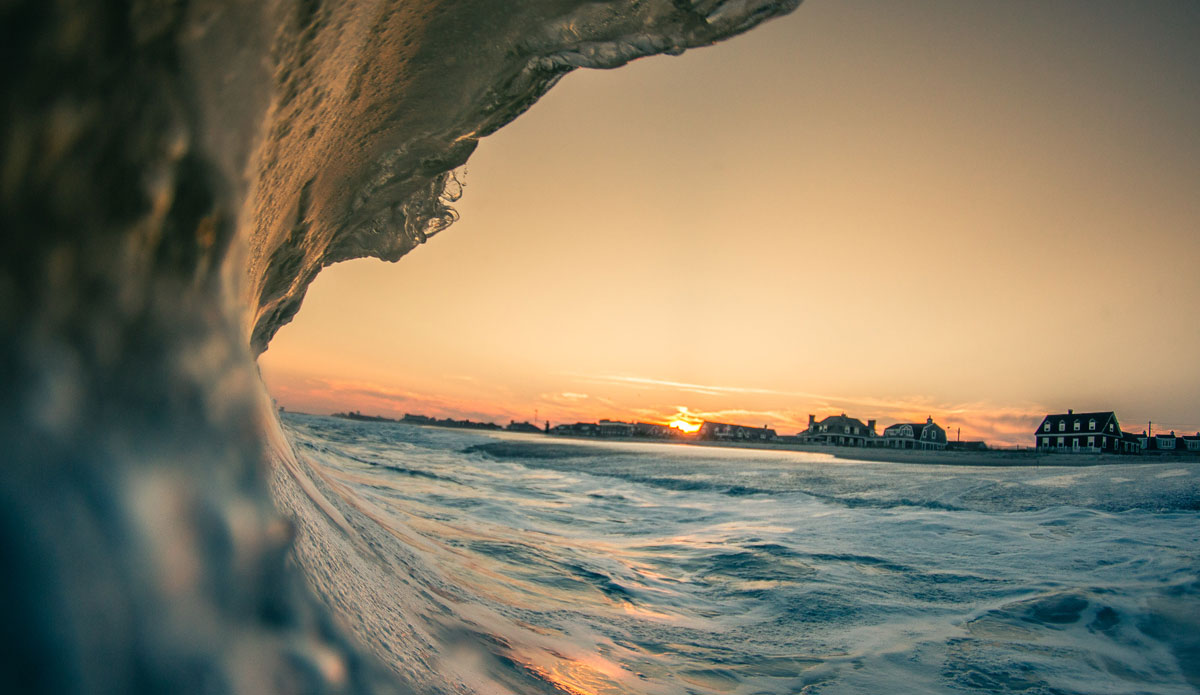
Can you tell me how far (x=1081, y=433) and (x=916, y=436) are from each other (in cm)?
1401

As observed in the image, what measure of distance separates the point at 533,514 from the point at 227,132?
7021mm

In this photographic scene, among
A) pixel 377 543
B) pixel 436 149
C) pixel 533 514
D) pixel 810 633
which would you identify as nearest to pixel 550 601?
pixel 377 543

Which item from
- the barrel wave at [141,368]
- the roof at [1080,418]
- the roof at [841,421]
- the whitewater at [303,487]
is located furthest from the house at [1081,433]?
the barrel wave at [141,368]

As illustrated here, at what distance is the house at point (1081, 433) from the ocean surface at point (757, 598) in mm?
46807

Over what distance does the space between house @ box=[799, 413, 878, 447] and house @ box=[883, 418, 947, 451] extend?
5.99ft

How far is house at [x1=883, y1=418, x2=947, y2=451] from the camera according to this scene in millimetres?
57625

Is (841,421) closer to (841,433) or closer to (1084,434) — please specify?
(841,433)

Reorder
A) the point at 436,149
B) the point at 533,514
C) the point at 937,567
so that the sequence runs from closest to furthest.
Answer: the point at 436,149, the point at 937,567, the point at 533,514

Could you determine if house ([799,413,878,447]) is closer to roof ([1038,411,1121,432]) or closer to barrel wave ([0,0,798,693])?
roof ([1038,411,1121,432])

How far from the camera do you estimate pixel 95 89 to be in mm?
573

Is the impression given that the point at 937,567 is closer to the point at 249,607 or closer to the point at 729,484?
the point at 249,607

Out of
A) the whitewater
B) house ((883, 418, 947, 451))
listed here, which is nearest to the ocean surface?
the whitewater

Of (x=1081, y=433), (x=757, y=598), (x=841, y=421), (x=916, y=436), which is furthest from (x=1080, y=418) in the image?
(x=757, y=598)

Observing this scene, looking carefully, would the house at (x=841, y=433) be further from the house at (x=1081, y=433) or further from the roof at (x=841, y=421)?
the house at (x=1081, y=433)
